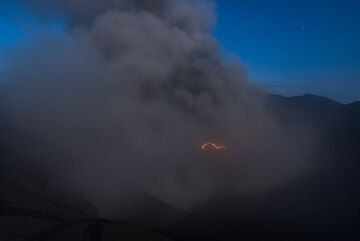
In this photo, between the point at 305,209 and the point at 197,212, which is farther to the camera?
the point at 197,212

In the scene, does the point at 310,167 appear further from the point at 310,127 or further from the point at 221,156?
the point at 310,127

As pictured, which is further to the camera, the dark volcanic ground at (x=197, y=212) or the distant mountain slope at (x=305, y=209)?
the distant mountain slope at (x=305, y=209)

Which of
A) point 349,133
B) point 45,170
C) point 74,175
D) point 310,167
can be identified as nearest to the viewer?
point 45,170

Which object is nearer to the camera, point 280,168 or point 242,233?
point 242,233

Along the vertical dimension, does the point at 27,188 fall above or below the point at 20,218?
above

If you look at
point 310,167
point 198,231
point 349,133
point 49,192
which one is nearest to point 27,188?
point 49,192

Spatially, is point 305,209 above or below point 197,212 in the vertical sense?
above

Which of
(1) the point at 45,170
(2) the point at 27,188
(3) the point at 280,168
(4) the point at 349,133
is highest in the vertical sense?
(4) the point at 349,133

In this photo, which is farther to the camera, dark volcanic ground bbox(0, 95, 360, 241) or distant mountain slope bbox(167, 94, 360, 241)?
distant mountain slope bbox(167, 94, 360, 241)
